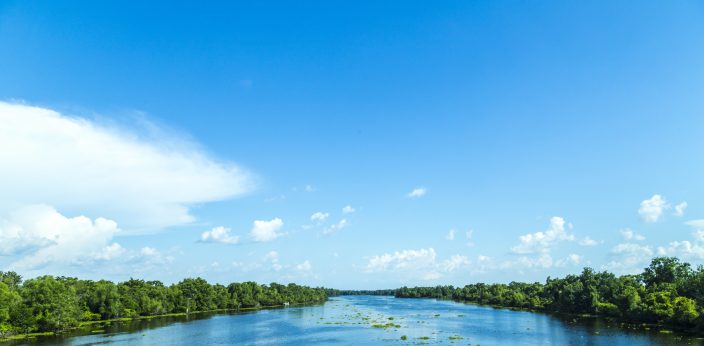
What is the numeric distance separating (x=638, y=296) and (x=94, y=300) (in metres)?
119

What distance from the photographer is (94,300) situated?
10706 centimetres

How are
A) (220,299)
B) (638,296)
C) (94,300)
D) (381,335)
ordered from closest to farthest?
(381,335), (638,296), (94,300), (220,299)

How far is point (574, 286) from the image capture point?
124 meters

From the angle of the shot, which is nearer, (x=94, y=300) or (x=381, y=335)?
(x=381, y=335)

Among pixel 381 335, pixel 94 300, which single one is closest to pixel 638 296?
pixel 381 335

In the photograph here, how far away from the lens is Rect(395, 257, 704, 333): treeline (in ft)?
260

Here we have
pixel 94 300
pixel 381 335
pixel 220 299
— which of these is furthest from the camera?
pixel 220 299

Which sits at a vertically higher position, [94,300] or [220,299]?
[94,300]

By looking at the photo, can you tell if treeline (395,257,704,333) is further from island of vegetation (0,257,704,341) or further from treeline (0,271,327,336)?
treeline (0,271,327,336)

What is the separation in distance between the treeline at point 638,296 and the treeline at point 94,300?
352 feet

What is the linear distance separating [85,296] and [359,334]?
67.1 meters

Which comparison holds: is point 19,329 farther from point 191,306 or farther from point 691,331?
point 691,331

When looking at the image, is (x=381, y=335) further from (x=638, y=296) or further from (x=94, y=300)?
(x=94, y=300)

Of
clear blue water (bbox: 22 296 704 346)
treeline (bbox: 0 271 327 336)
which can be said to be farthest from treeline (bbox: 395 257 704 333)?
treeline (bbox: 0 271 327 336)
